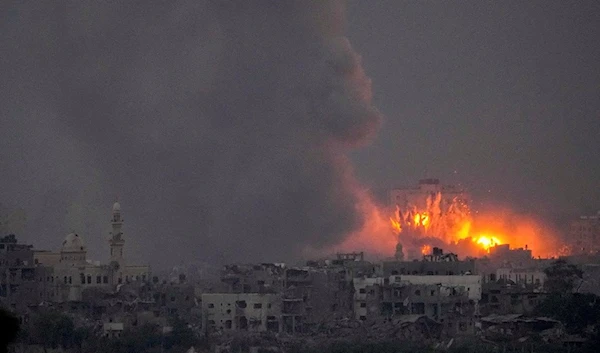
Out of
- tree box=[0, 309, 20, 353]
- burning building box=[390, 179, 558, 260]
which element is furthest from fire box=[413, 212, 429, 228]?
tree box=[0, 309, 20, 353]

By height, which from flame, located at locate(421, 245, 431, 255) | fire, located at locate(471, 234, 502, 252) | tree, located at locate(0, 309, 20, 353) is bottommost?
tree, located at locate(0, 309, 20, 353)

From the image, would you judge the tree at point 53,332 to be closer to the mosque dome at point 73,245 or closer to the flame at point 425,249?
the mosque dome at point 73,245

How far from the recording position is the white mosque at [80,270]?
47000 millimetres

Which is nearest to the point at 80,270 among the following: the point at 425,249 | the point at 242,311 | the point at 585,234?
the point at 242,311

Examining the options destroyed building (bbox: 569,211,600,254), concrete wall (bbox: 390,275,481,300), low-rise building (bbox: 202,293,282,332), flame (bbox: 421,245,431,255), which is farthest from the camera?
destroyed building (bbox: 569,211,600,254)

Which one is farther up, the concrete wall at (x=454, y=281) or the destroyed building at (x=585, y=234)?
the destroyed building at (x=585, y=234)

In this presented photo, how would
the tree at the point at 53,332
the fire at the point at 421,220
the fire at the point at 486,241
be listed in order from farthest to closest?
the fire at the point at 421,220 → the fire at the point at 486,241 → the tree at the point at 53,332

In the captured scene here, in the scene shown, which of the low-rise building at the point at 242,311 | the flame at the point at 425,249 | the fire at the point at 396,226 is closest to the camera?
the low-rise building at the point at 242,311

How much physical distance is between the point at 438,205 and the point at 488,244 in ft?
8.38

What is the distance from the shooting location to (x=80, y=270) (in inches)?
1898

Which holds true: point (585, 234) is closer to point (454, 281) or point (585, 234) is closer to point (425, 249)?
point (425, 249)

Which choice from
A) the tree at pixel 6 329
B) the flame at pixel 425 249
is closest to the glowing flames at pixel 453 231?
the flame at pixel 425 249

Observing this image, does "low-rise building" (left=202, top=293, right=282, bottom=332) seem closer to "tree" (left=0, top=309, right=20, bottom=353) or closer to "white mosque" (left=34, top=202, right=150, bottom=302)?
"white mosque" (left=34, top=202, right=150, bottom=302)

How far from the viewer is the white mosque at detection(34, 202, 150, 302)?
4700 centimetres
